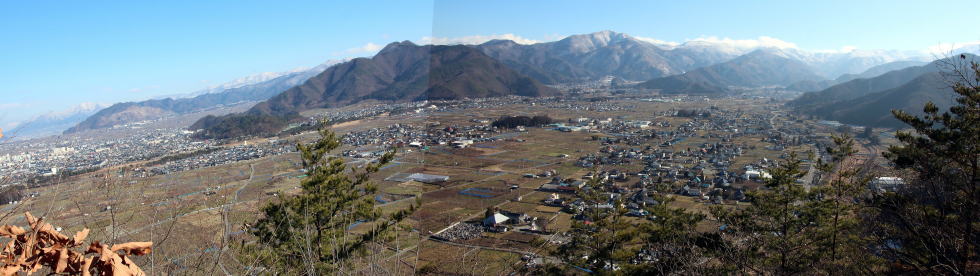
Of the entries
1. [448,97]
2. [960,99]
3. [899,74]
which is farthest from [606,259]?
[899,74]

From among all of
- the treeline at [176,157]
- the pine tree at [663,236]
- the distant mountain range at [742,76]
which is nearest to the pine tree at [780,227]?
the pine tree at [663,236]

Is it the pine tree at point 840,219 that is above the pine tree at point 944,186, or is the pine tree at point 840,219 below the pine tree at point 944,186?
below

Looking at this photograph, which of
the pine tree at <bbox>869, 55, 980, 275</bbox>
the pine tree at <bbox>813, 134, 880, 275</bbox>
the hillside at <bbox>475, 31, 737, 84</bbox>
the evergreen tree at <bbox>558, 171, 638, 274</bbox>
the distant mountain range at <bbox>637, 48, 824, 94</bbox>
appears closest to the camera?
the pine tree at <bbox>869, 55, 980, 275</bbox>

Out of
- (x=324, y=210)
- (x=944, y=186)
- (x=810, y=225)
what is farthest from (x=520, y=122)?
(x=944, y=186)

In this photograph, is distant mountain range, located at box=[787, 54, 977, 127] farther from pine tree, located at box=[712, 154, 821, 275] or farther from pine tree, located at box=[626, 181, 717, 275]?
pine tree, located at box=[626, 181, 717, 275]

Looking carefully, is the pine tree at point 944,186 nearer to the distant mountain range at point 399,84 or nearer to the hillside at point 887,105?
the hillside at point 887,105

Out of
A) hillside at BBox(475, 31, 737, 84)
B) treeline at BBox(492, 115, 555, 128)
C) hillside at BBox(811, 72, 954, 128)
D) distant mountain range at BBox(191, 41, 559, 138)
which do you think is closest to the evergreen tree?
treeline at BBox(492, 115, 555, 128)
